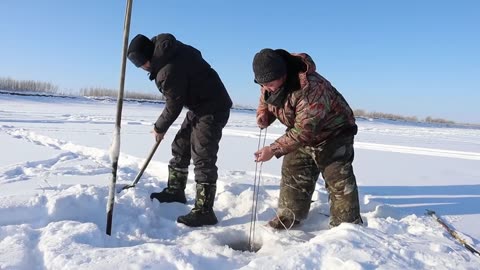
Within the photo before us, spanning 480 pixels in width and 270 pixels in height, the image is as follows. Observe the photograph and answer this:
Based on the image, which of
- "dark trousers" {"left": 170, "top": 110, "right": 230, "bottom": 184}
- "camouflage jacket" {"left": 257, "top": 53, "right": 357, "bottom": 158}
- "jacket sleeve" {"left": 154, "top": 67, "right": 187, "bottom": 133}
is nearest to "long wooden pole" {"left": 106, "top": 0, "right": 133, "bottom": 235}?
"jacket sleeve" {"left": 154, "top": 67, "right": 187, "bottom": 133}

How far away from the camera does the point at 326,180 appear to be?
307cm

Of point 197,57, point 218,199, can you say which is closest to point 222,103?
point 197,57

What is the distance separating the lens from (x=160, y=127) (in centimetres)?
332

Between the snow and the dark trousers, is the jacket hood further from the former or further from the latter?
the snow

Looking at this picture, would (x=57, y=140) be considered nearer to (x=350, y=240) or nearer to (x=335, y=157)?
(x=335, y=157)

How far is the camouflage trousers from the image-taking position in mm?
2967

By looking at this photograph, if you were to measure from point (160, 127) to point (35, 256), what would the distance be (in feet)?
4.63

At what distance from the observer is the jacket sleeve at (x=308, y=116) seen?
2.71m

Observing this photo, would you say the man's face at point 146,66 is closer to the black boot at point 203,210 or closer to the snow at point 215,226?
the snow at point 215,226

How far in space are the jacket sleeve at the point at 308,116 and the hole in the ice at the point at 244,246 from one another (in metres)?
0.81

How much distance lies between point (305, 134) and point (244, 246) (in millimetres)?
968

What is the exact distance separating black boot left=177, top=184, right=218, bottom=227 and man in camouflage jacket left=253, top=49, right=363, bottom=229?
0.50 m

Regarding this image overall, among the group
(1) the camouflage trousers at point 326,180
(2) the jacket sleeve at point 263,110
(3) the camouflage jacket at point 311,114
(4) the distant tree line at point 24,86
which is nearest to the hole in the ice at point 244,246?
(1) the camouflage trousers at point 326,180

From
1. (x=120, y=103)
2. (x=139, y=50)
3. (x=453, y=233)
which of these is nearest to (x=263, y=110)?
(x=139, y=50)
